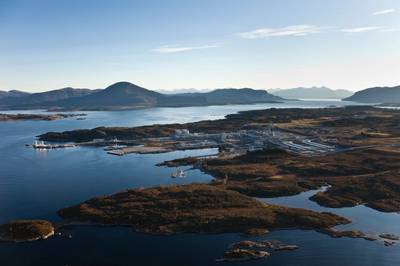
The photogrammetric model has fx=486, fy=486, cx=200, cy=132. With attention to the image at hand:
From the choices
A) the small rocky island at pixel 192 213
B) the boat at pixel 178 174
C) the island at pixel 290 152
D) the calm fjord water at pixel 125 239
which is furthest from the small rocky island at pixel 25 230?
the boat at pixel 178 174

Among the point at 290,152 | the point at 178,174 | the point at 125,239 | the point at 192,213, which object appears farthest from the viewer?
the point at 290,152

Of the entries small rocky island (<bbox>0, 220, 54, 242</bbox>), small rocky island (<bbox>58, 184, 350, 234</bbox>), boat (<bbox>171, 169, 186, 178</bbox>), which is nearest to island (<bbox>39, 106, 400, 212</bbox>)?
boat (<bbox>171, 169, 186, 178</bbox>)

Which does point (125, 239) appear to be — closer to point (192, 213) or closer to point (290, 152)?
point (192, 213)

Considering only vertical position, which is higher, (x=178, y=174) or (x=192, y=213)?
(x=178, y=174)

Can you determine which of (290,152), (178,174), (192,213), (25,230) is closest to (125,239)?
(192,213)

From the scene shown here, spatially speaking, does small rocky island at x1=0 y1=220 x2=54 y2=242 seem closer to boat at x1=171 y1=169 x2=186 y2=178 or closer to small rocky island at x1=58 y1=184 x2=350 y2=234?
small rocky island at x1=58 y1=184 x2=350 y2=234

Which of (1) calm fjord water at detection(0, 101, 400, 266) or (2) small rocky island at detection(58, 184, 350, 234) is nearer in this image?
(1) calm fjord water at detection(0, 101, 400, 266)

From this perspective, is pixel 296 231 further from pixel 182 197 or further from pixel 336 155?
pixel 336 155
